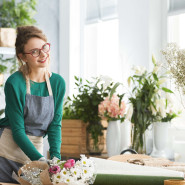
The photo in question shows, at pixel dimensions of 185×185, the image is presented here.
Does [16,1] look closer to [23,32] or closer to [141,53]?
[141,53]

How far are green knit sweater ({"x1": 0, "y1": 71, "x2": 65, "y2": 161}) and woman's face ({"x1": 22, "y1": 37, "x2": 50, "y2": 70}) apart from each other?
0.10m

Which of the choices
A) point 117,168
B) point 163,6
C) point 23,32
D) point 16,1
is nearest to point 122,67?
point 163,6

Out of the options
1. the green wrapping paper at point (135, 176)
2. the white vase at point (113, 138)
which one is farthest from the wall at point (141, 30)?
the green wrapping paper at point (135, 176)

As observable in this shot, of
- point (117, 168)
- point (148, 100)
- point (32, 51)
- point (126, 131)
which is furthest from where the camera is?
point (126, 131)

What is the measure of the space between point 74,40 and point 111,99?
5.08 ft

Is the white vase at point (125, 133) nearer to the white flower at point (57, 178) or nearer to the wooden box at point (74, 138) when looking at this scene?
the wooden box at point (74, 138)

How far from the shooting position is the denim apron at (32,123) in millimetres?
1727

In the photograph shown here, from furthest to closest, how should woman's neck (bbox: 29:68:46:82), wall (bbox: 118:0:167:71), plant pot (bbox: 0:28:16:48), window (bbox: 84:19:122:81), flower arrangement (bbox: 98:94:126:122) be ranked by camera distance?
window (bbox: 84:19:122:81) → plant pot (bbox: 0:28:16:48) → wall (bbox: 118:0:167:71) → flower arrangement (bbox: 98:94:126:122) → woman's neck (bbox: 29:68:46:82)

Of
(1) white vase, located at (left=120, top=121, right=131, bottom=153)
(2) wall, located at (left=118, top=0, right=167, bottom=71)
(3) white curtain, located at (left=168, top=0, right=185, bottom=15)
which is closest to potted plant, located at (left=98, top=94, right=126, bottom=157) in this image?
(1) white vase, located at (left=120, top=121, right=131, bottom=153)

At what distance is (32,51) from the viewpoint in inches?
65.9

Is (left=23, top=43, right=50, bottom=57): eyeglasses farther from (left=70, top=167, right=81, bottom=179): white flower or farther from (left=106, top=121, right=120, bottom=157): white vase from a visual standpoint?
(left=106, top=121, right=120, bottom=157): white vase

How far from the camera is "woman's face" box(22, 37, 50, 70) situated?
1654 millimetres

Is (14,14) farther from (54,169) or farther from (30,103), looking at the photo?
(54,169)

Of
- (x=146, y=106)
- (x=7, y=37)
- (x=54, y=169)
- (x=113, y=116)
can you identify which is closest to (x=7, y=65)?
(x=7, y=37)
